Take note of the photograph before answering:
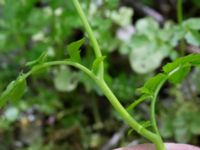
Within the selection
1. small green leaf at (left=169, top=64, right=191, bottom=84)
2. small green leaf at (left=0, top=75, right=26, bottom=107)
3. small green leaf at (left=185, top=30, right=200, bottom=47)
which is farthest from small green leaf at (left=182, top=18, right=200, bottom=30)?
small green leaf at (left=0, top=75, right=26, bottom=107)

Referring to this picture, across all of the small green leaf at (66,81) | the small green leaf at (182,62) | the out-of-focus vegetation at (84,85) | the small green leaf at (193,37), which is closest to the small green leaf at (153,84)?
the small green leaf at (182,62)

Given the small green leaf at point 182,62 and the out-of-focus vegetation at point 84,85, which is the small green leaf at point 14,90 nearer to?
the small green leaf at point 182,62

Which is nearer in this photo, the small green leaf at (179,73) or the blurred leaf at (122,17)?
the small green leaf at (179,73)

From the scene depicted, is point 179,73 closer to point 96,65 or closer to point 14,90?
point 96,65

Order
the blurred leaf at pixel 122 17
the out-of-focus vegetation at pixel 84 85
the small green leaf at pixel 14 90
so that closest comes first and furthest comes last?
the small green leaf at pixel 14 90, the out-of-focus vegetation at pixel 84 85, the blurred leaf at pixel 122 17

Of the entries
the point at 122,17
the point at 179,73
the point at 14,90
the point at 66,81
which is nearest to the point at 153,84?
the point at 179,73
